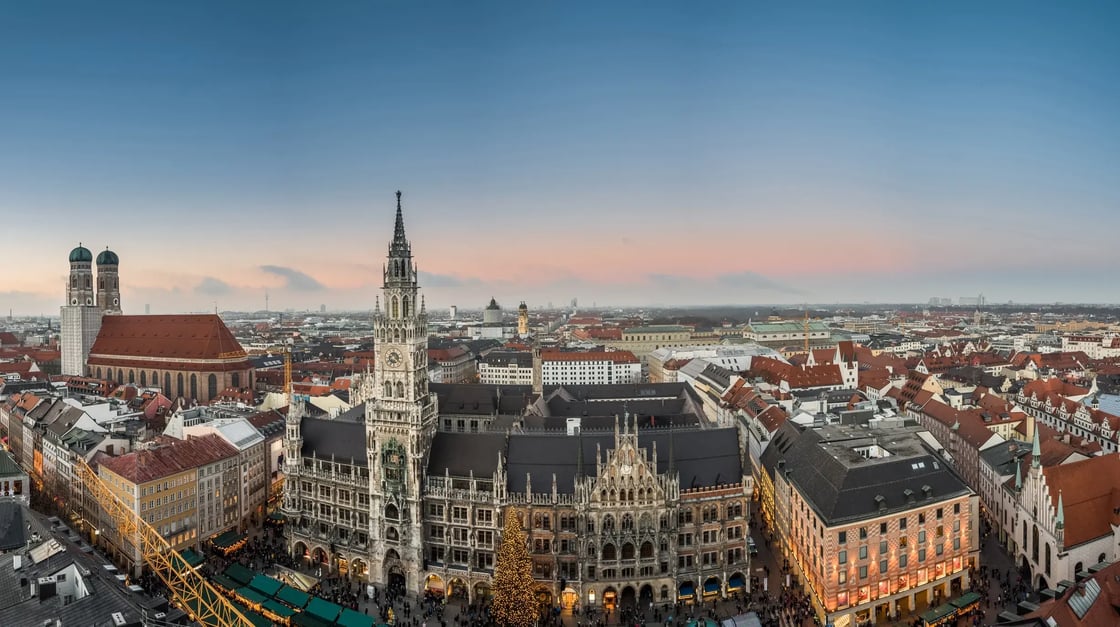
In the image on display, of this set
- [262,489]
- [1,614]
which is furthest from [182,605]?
[262,489]

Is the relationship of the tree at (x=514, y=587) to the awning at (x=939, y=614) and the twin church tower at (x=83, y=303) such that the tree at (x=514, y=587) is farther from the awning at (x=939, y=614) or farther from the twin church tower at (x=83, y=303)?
the twin church tower at (x=83, y=303)

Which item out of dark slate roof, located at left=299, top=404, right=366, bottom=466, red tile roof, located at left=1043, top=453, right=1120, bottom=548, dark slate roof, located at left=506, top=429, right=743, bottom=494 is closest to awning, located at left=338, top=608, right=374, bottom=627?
dark slate roof, located at left=506, top=429, right=743, bottom=494

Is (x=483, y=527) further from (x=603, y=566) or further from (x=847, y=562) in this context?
(x=847, y=562)

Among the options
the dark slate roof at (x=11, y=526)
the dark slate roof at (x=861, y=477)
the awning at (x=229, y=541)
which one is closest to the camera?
the dark slate roof at (x=11, y=526)

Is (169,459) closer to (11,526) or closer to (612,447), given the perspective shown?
(11,526)

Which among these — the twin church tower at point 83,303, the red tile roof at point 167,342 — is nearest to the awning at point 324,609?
the red tile roof at point 167,342

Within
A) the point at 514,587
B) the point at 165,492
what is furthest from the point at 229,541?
the point at 514,587
